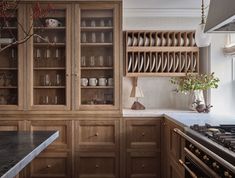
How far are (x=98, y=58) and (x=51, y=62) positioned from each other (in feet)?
1.85

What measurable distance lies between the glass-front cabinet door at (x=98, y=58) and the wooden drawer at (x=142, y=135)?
0.32m

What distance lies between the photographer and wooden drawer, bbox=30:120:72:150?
365cm

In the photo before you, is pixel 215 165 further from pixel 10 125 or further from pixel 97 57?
pixel 10 125

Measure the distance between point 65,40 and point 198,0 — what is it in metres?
1.60

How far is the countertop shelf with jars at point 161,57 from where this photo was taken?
159 inches

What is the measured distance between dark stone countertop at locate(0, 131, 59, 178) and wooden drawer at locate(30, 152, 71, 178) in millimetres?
1331

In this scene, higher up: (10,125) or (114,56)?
(114,56)

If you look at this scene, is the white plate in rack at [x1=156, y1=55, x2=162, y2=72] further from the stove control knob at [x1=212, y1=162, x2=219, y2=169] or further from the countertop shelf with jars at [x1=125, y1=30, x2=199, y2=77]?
the stove control knob at [x1=212, y1=162, x2=219, y2=169]

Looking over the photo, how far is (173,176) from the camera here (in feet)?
10.4

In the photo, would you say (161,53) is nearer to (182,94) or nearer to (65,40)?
(182,94)

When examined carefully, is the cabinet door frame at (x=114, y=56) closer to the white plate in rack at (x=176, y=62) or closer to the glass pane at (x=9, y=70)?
the glass pane at (x=9, y=70)

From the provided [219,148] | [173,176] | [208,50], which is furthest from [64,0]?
[219,148]

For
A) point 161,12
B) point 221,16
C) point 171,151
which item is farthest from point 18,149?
point 161,12

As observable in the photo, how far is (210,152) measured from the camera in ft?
6.15
